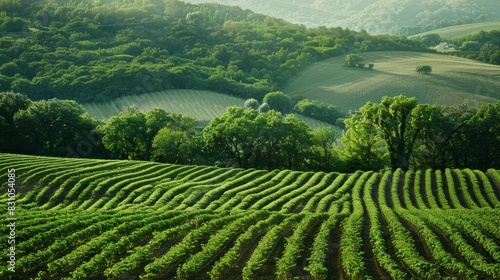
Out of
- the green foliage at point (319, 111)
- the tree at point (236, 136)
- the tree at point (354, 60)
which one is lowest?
the green foliage at point (319, 111)

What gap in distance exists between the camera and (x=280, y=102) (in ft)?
429

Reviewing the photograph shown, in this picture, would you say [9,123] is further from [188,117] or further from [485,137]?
[485,137]

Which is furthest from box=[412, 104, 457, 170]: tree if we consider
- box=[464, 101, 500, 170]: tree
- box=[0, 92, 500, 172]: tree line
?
box=[464, 101, 500, 170]: tree

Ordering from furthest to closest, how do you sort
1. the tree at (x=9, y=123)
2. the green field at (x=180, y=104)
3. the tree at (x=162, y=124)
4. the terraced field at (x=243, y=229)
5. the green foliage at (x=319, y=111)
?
1. the green foliage at (x=319, y=111)
2. the green field at (x=180, y=104)
3. the tree at (x=162, y=124)
4. the tree at (x=9, y=123)
5. the terraced field at (x=243, y=229)

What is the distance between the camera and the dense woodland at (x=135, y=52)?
130 m

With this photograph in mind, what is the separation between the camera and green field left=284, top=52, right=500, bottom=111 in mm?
129363

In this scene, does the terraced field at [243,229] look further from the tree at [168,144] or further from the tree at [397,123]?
the tree at [168,144]

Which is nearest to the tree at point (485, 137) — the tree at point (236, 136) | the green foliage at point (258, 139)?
the green foliage at point (258, 139)

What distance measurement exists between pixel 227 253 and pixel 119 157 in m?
60.1

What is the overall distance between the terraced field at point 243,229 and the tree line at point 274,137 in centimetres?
2107

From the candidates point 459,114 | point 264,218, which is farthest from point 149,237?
point 459,114

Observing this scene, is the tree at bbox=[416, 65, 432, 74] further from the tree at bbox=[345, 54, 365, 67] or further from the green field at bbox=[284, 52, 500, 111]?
the tree at bbox=[345, 54, 365, 67]

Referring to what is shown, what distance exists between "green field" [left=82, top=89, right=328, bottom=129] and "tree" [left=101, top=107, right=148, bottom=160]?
33.3 m

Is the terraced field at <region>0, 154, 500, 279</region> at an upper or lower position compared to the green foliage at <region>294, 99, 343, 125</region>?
upper
